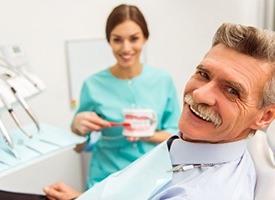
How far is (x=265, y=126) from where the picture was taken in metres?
0.93

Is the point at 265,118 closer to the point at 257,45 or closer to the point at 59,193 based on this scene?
the point at 257,45

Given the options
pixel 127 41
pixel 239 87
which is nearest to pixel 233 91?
pixel 239 87

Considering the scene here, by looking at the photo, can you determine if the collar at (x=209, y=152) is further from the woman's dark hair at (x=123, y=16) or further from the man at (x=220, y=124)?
the woman's dark hair at (x=123, y=16)

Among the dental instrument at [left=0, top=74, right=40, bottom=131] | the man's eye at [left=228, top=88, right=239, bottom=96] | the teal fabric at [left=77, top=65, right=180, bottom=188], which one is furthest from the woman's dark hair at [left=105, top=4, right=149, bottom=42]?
the man's eye at [left=228, top=88, right=239, bottom=96]

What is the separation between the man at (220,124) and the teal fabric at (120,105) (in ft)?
1.75

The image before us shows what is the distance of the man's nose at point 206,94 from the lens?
0.85 m

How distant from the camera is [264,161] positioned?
38.5 inches

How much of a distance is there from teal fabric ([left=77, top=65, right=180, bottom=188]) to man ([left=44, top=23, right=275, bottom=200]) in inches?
21.0

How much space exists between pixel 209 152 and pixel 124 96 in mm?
695

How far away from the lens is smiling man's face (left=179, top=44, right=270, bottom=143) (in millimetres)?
833

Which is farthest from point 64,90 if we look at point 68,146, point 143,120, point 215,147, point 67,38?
point 215,147

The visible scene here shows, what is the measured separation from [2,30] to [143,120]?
0.80 m

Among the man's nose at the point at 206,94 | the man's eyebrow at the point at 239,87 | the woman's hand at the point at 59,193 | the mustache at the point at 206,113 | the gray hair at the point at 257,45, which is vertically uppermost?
the gray hair at the point at 257,45

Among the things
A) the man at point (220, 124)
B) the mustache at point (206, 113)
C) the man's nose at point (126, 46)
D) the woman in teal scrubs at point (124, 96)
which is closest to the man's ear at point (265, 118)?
the man at point (220, 124)
